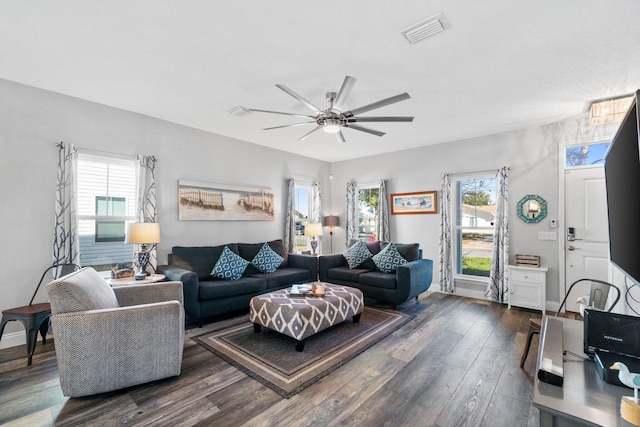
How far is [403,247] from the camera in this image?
4.71 m

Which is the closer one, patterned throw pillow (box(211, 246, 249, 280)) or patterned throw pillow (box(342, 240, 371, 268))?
patterned throw pillow (box(211, 246, 249, 280))

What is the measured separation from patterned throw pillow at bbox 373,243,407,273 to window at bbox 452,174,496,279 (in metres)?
1.30

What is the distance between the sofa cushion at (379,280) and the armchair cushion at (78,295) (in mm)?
3128

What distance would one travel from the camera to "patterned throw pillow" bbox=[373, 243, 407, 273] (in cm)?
441

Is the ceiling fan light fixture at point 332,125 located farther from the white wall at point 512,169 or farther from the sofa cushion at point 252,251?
the sofa cushion at point 252,251

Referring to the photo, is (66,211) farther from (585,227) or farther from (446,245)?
(585,227)

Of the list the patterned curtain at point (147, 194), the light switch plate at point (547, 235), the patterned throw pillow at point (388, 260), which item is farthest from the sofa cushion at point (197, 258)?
the light switch plate at point (547, 235)

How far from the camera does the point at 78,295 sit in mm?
2014

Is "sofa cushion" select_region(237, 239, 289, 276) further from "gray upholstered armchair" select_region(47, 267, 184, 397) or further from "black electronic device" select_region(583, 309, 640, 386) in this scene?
"black electronic device" select_region(583, 309, 640, 386)

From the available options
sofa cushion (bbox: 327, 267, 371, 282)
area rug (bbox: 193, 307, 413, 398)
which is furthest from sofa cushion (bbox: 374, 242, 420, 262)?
area rug (bbox: 193, 307, 413, 398)

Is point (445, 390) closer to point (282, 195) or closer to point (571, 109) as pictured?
point (571, 109)

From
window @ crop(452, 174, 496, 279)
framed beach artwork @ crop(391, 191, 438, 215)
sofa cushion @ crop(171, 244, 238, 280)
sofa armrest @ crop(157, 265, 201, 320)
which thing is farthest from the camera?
framed beach artwork @ crop(391, 191, 438, 215)

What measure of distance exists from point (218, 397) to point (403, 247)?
346 cm

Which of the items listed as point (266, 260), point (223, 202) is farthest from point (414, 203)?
point (223, 202)
